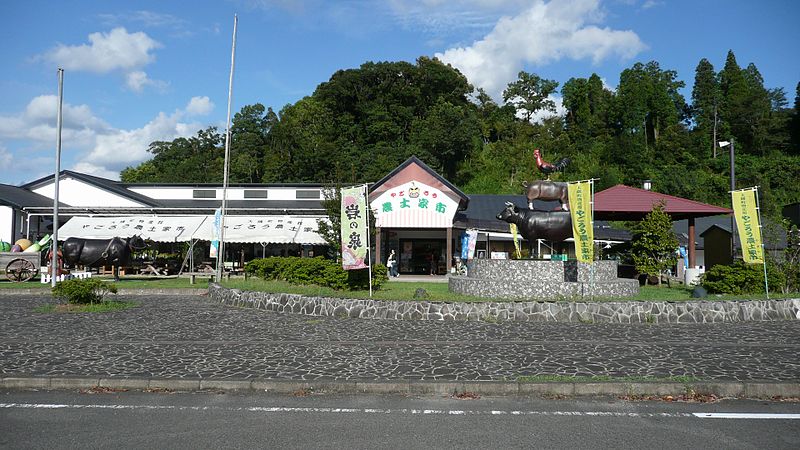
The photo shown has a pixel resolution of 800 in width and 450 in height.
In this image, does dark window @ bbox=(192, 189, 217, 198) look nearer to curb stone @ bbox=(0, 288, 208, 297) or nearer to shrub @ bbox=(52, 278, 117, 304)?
curb stone @ bbox=(0, 288, 208, 297)

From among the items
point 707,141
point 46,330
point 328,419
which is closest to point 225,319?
point 46,330

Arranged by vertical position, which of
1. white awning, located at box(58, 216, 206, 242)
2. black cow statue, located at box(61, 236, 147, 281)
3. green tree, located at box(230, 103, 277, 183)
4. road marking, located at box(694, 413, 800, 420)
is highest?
green tree, located at box(230, 103, 277, 183)

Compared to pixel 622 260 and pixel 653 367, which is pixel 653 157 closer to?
pixel 622 260

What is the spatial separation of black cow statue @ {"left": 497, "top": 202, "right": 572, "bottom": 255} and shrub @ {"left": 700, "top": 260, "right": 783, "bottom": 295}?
415 centimetres

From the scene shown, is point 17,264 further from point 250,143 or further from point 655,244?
point 250,143

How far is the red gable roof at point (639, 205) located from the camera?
A: 20.7 m

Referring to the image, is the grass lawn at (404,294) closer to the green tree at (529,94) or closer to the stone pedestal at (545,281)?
the stone pedestal at (545,281)

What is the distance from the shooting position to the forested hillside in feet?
166

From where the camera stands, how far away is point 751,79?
65.1m

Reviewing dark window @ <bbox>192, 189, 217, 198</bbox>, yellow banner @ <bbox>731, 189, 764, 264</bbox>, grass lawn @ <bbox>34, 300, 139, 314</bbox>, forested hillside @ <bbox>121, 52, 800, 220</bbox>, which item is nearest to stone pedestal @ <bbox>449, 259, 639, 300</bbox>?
yellow banner @ <bbox>731, 189, 764, 264</bbox>

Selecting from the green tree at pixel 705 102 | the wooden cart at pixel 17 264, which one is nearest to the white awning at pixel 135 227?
the wooden cart at pixel 17 264

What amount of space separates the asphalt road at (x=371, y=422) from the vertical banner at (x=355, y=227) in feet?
24.0

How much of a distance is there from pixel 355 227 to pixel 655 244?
11.3 m

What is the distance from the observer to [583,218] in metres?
14.0
